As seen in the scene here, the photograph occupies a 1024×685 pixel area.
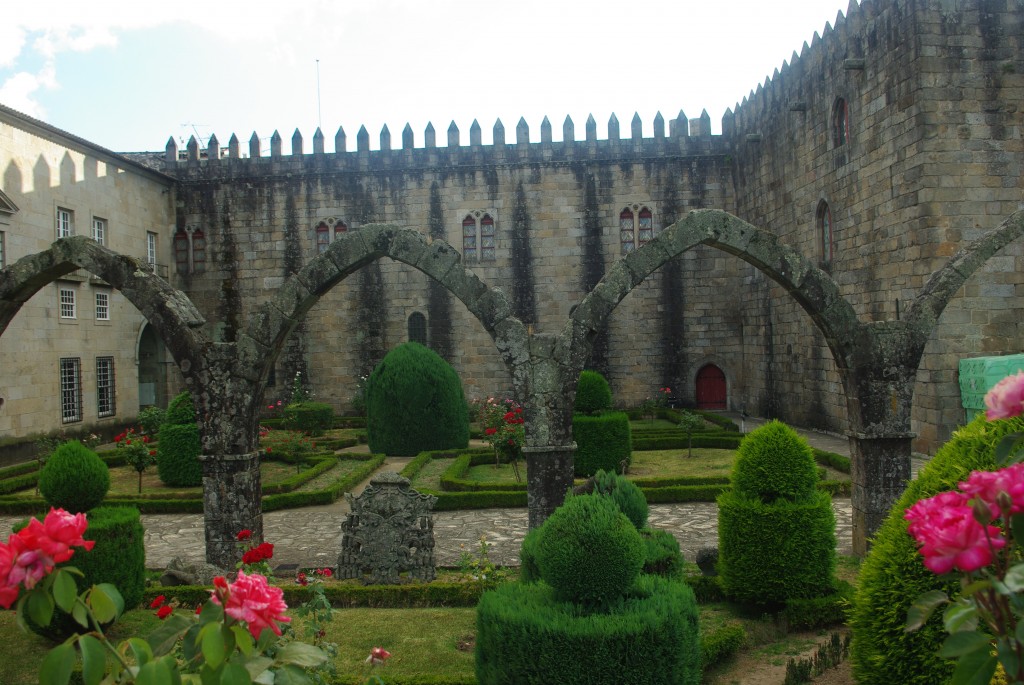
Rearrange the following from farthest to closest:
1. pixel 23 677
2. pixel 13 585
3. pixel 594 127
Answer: pixel 594 127 < pixel 23 677 < pixel 13 585

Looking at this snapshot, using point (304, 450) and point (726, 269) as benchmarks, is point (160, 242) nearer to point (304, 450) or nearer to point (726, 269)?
point (304, 450)

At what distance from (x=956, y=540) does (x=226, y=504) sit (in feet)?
25.5

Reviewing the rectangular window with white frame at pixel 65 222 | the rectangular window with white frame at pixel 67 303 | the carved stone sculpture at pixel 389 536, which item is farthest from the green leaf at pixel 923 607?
the rectangular window with white frame at pixel 67 303

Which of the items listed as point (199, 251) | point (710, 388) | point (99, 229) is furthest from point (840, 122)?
point (99, 229)

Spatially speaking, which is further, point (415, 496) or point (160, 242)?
point (160, 242)

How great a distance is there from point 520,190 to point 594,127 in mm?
2726

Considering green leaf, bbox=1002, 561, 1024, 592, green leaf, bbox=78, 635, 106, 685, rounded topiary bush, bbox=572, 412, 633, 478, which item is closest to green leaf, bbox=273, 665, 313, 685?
green leaf, bbox=78, 635, 106, 685

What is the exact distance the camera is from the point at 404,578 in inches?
311

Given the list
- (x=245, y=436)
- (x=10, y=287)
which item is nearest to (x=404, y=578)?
(x=245, y=436)

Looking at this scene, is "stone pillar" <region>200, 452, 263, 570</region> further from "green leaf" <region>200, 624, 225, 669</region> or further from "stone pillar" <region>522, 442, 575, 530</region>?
"green leaf" <region>200, 624, 225, 669</region>

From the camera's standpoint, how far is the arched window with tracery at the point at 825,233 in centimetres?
1706

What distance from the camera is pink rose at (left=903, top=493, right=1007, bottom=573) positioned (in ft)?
6.13

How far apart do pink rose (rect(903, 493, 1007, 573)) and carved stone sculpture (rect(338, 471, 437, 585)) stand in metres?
6.52

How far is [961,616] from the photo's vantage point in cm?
193
